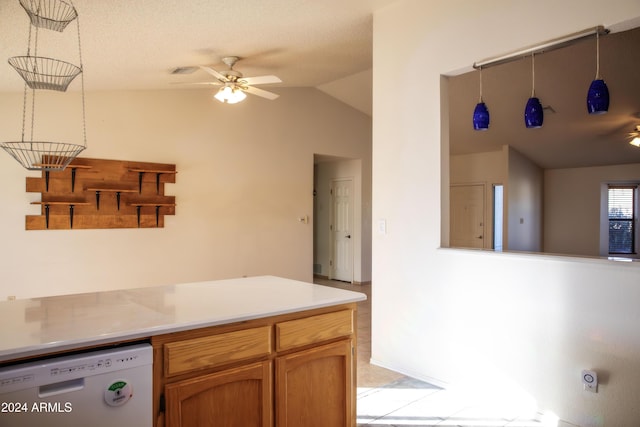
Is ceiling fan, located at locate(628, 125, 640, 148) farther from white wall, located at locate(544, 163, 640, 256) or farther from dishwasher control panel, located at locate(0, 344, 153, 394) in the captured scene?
dishwasher control panel, located at locate(0, 344, 153, 394)

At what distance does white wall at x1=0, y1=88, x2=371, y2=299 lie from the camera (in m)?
4.23

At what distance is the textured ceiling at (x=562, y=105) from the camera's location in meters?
4.18

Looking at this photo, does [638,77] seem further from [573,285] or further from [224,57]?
[224,57]

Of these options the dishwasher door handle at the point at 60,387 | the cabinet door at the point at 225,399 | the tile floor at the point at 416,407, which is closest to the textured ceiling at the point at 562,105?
the tile floor at the point at 416,407

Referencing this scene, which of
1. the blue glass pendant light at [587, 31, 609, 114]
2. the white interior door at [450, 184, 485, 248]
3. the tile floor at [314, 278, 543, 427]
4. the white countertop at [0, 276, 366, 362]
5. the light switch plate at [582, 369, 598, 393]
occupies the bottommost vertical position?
the tile floor at [314, 278, 543, 427]

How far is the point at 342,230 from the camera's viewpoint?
25.1ft

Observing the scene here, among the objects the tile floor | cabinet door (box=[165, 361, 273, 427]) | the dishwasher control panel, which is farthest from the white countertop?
the tile floor

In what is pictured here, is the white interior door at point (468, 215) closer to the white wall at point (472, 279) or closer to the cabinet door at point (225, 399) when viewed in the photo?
the white wall at point (472, 279)

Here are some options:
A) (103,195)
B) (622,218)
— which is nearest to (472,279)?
(103,195)

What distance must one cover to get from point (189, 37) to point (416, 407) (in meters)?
3.11

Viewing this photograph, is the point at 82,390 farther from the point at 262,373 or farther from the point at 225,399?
the point at 262,373

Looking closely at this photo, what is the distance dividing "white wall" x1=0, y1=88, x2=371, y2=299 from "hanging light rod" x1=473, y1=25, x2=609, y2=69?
11.7 ft

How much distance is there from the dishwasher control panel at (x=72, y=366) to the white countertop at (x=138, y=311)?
0.04 m

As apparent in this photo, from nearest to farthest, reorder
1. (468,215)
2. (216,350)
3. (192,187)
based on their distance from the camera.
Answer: (216,350), (192,187), (468,215)
